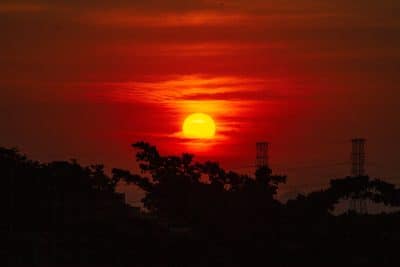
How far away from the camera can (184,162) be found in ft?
131

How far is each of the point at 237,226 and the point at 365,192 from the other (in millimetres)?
4544

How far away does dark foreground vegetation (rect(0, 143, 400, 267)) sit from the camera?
3425 centimetres

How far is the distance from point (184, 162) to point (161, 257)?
240 inches

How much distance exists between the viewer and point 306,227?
3481cm

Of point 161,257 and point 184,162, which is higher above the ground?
point 184,162

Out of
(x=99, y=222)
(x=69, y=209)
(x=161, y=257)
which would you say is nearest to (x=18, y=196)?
(x=69, y=209)

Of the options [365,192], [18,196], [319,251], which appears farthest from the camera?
[18,196]

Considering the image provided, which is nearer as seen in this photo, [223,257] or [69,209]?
[223,257]

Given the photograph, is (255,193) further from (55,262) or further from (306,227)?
(55,262)

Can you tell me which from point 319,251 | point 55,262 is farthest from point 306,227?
point 55,262

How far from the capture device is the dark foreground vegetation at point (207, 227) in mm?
34250

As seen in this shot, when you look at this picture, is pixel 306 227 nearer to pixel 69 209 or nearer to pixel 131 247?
pixel 131 247

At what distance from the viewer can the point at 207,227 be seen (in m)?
35.3

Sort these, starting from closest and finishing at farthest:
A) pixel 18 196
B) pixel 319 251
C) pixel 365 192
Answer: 1. pixel 319 251
2. pixel 365 192
3. pixel 18 196
